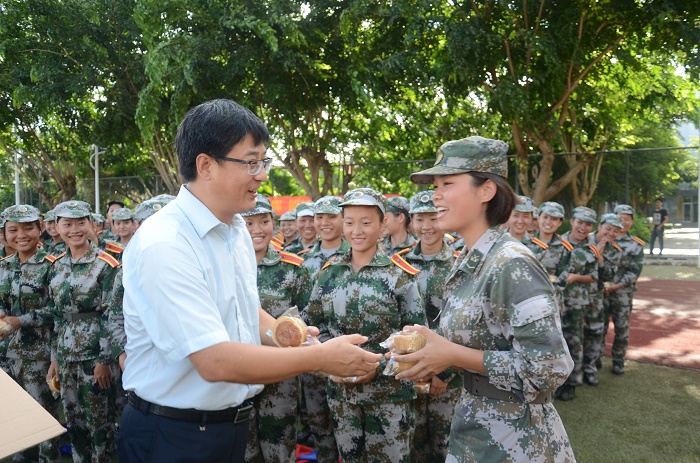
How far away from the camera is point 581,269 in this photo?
6562mm

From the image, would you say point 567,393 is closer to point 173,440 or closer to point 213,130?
point 173,440

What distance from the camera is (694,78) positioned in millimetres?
9508

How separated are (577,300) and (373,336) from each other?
3.93 meters

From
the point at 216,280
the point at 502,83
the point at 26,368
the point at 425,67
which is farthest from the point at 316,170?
the point at 216,280

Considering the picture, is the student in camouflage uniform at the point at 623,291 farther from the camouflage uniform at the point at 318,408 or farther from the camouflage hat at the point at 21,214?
the camouflage hat at the point at 21,214

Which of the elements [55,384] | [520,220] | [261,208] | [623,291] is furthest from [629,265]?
[55,384]

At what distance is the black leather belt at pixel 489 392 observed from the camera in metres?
2.02

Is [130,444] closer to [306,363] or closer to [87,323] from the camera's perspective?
[306,363]

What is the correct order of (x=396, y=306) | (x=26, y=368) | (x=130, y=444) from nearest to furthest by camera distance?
1. (x=130, y=444)
2. (x=396, y=306)
3. (x=26, y=368)

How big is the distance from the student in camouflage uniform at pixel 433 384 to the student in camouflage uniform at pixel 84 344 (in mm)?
2453

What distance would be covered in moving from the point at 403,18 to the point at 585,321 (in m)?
6.82

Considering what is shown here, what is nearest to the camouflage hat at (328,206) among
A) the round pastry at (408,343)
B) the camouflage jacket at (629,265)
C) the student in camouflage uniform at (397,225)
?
the student in camouflage uniform at (397,225)

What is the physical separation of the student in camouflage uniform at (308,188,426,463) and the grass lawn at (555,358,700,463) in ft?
7.16

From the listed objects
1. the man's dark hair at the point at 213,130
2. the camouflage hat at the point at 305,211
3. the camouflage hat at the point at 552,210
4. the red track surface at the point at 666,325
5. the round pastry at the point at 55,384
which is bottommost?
the red track surface at the point at 666,325
